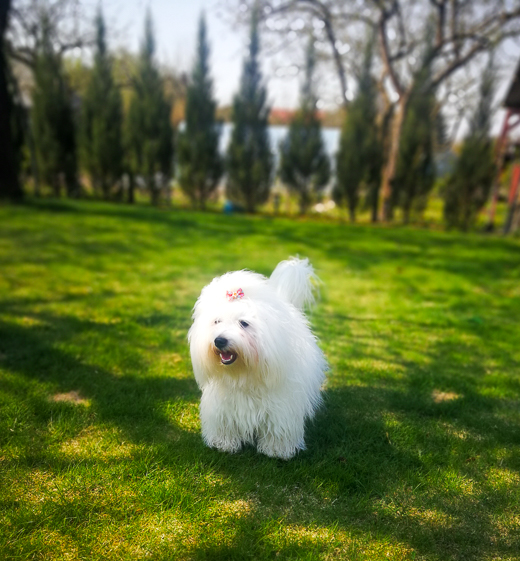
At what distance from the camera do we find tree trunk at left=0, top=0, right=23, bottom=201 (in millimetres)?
10703

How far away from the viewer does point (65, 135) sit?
15055 mm

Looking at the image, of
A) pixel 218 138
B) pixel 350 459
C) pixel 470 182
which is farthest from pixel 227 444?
pixel 218 138

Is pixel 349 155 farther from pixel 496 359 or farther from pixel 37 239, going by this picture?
pixel 496 359

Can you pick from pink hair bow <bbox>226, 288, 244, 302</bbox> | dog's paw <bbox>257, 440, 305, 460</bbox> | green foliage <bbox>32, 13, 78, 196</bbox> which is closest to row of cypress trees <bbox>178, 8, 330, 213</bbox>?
green foliage <bbox>32, 13, 78, 196</bbox>

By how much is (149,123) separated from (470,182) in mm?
10830

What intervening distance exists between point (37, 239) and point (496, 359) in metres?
7.60

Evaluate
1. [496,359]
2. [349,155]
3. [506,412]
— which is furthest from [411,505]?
[349,155]

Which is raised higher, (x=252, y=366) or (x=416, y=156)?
(x=416, y=156)

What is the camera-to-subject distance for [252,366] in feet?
8.02

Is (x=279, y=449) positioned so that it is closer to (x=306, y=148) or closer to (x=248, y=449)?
(x=248, y=449)

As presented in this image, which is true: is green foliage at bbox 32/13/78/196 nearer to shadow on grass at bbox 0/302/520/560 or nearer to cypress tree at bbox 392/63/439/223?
cypress tree at bbox 392/63/439/223

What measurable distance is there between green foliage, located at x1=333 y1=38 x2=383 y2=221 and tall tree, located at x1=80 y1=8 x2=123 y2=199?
25.3ft

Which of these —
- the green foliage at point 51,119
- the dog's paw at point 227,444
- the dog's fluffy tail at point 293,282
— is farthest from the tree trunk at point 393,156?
the dog's paw at point 227,444

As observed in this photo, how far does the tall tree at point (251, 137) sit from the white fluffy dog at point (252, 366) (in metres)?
13.4
